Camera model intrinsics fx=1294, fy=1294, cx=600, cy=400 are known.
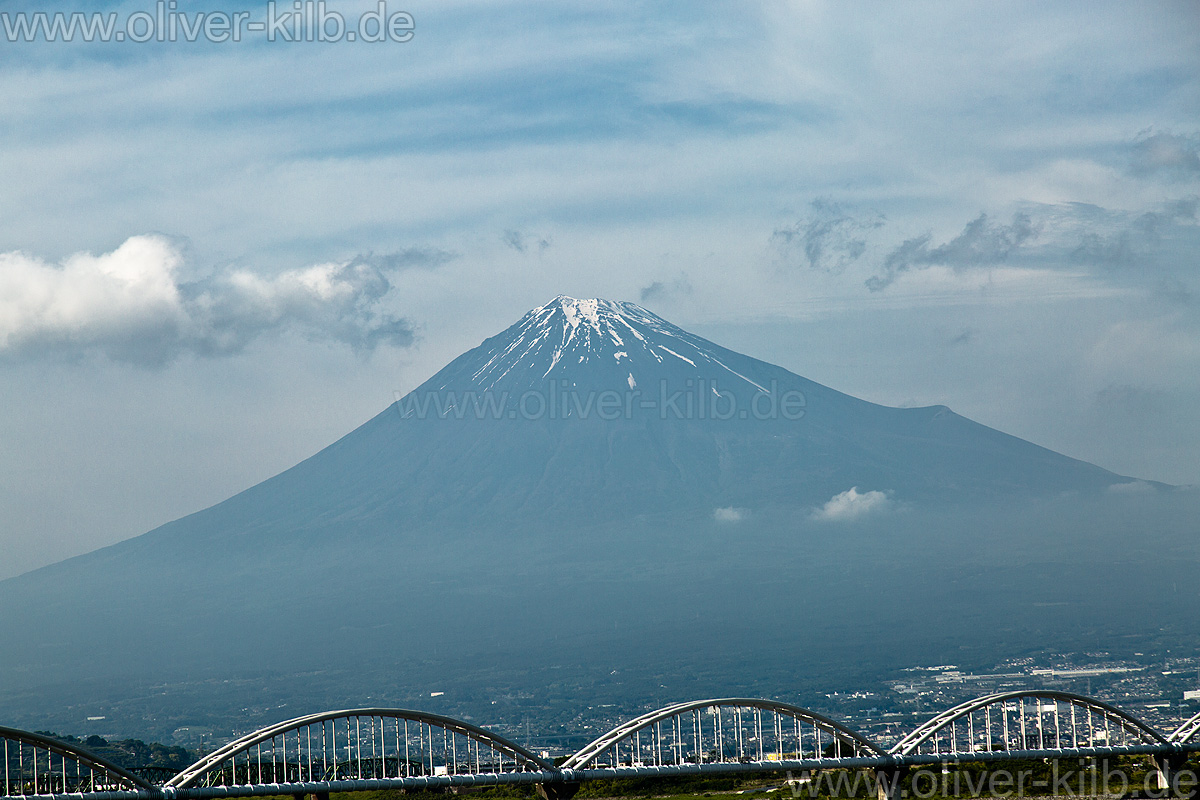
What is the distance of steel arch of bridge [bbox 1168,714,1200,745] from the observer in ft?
139

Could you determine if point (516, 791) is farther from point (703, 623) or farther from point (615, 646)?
point (703, 623)

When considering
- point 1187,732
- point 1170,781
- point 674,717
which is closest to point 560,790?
point 674,717

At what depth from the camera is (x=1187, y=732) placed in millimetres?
42438

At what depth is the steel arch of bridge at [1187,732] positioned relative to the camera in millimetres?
42281

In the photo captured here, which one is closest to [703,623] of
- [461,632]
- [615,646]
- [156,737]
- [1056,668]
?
[615,646]

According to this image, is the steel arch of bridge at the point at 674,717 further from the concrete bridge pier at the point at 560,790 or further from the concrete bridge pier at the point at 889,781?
the concrete bridge pier at the point at 889,781

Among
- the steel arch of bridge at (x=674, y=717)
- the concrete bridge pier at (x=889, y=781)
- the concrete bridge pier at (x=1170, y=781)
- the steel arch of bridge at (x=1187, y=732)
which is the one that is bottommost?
the concrete bridge pier at (x=1170, y=781)

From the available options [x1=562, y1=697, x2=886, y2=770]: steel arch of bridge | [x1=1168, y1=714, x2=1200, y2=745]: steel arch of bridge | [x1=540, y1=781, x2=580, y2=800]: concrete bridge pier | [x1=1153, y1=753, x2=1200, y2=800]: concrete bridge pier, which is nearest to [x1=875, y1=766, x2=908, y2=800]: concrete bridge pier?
[x1=562, y1=697, x2=886, y2=770]: steel arch of bridge

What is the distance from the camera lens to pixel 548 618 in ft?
633

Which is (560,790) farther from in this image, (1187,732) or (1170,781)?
(1187,732)

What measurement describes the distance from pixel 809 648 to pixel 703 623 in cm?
1928

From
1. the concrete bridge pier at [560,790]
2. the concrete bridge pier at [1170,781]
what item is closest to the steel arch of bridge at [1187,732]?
the concrete bridge pier at [1170,781]

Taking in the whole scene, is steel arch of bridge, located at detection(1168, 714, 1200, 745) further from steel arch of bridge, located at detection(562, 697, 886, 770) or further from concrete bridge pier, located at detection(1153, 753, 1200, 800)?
steel arch of bridge, located at detection(562, 697, 886, 770)

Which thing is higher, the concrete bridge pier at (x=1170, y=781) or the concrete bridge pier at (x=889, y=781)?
the concrete bridge pier at (x=889, y=781)
